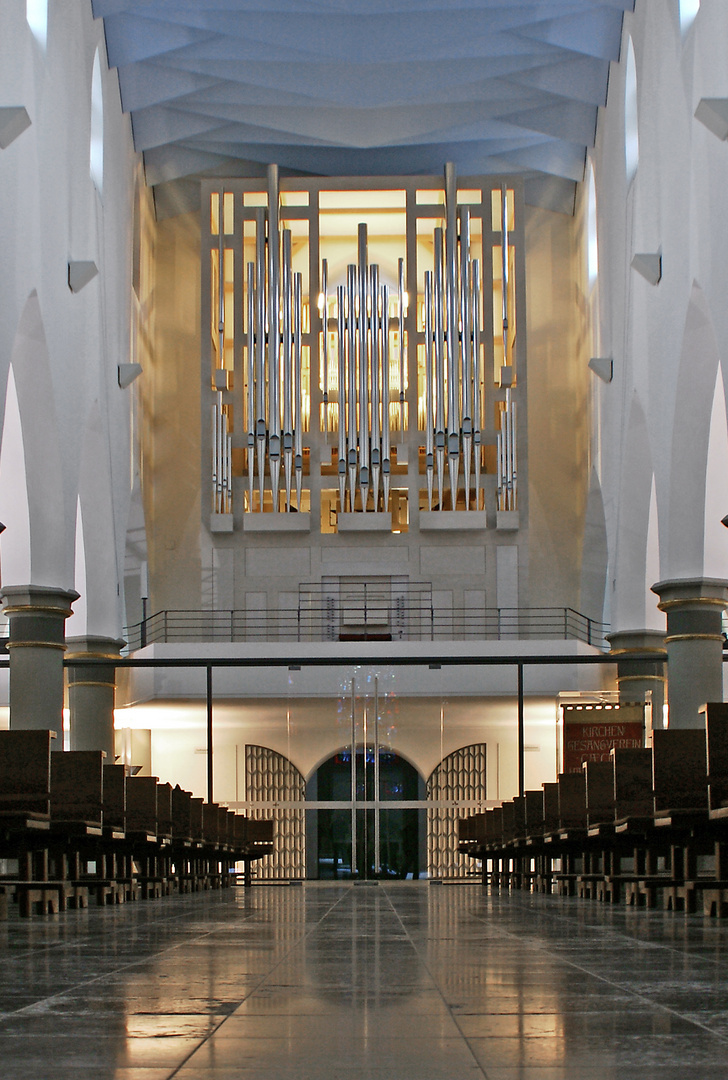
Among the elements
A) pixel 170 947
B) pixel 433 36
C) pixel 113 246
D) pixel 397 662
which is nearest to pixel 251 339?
pixel 113 246

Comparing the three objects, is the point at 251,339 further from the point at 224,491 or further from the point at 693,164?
the point at 693,164

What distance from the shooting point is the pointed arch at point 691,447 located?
15.5 metres

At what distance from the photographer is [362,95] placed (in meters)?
22.8

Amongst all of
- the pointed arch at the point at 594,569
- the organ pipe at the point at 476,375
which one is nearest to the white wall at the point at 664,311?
the pointed arch at the point at 594,569

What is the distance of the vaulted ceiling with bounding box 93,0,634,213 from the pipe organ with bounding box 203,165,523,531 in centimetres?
87

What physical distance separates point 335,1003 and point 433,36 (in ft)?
66.2

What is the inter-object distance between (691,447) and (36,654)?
8113 millimetres

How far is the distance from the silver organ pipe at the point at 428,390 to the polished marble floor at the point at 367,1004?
65.2 feet

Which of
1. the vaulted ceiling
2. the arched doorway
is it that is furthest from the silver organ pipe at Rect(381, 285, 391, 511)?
the arched doorway

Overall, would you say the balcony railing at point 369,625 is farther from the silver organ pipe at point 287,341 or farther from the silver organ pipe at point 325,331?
the silver organ pipe at point 325,331

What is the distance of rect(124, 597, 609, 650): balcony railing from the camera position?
81.5ft

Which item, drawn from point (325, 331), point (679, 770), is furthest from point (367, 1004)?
point (325, 331)

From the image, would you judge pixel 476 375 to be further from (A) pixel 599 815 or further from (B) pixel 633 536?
(A) pixel 599 815

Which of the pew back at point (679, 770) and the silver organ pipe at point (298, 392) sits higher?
the silver organ pipe at point (298, 392)
